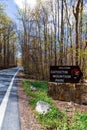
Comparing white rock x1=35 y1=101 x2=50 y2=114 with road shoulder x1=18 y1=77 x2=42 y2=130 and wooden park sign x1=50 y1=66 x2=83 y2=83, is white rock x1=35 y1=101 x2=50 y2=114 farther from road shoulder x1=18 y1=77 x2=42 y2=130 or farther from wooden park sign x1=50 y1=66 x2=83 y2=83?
wooden park sign x1=50 y1=66 x2=83 y2=83

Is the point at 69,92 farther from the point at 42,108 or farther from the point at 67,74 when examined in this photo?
the point at 42,108

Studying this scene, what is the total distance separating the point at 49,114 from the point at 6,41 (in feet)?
270

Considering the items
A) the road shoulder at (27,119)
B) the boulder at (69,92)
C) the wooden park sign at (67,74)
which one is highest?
the wooden park sign at (67,74)

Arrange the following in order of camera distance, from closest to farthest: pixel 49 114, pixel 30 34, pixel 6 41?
pixel 49 114 < pixel 30 34 < pixel 6 41

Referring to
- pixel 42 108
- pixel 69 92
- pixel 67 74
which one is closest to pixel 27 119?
pixel 42 108

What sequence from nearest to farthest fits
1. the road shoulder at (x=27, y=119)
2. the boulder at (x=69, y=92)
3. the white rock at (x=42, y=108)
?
the road shoulder at (x=27, y=119)
the white rock at (x=42, y=108)
the boulder at (x=69, y=92)

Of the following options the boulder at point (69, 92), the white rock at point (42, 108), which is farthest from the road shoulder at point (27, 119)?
the boulder at point (69, 92)

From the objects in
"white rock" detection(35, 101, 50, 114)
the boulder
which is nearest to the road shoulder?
"white rock" detection(35, 101, 50, 114)

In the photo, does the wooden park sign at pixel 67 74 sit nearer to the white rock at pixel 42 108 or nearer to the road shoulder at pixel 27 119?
the road shoulder at pixel 27 119

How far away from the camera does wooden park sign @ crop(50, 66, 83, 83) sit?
57.4 ft

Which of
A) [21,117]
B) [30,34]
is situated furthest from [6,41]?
[21,117]

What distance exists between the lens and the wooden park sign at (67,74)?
17.5 m

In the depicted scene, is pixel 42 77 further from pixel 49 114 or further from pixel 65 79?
pixel 49 114

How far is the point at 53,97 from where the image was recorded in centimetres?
1817
